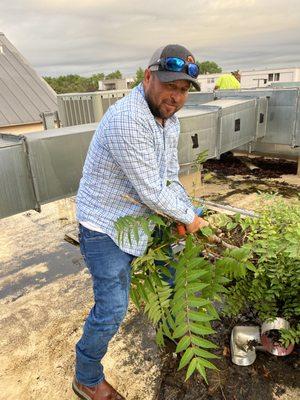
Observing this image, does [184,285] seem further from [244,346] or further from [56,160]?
[56,160]

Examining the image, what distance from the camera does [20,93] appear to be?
18.4 m

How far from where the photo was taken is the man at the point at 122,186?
2.06 meters

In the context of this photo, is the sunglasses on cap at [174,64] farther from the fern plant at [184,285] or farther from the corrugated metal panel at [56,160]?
the corrugated metal panel at [56,160]

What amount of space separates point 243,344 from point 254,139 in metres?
6.08

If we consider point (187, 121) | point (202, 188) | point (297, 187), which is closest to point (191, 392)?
point (187, 121)

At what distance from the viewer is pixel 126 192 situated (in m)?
2.33

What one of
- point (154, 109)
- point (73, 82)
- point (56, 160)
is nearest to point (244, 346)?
point (154, 109)

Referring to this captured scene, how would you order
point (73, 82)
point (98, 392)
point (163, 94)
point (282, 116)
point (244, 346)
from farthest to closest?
point (73, 82), point (282, 116), point (244, 346), point (98, 392), point (163, 94)

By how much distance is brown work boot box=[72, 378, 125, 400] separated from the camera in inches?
101

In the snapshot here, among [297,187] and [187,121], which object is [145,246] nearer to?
[187,121]

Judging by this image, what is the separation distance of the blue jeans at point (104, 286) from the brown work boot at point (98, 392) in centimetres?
34

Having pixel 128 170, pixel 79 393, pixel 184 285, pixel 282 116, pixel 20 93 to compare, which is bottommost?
pixel 79 393

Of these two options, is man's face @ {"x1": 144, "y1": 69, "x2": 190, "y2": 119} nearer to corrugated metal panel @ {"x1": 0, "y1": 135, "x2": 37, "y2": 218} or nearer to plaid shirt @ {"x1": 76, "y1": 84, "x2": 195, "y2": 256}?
plaid shirt @ {"x1": 76, "y1": 84, "x2": 195, "y2": 256}

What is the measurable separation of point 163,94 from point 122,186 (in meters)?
0.68
